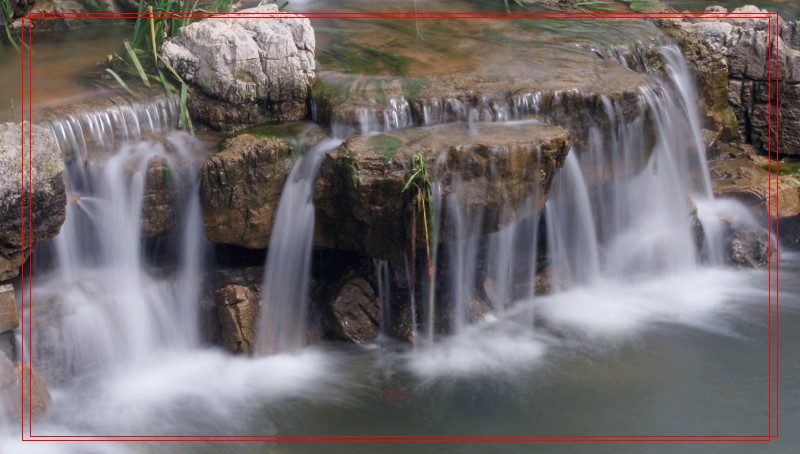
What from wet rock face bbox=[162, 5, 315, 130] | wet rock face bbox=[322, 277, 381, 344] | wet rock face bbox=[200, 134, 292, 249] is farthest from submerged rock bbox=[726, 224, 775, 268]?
wet rock face bbox=[200, 134, 292, 249]

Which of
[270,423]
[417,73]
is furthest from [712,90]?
[270,423]

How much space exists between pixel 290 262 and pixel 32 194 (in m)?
1.76

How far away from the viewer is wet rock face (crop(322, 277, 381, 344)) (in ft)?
22.4

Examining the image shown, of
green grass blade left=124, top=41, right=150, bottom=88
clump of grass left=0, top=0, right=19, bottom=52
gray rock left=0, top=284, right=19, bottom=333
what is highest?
clump of grass left=0, top=0, right=19, bottom=52

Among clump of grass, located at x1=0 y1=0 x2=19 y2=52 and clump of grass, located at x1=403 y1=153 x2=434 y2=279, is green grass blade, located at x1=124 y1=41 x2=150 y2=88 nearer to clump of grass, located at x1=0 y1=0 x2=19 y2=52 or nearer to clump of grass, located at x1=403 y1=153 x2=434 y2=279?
clump of grass, located at x1=0 y1=0 x2=19 y2=52

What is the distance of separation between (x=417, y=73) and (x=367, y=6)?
7.31 ft

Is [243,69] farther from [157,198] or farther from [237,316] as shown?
[237,316]

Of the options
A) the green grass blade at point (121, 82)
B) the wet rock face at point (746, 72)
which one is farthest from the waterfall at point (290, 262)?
the wet rock face at point (746, 72)

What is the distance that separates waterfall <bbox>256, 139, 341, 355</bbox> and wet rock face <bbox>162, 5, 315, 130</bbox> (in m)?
0.61

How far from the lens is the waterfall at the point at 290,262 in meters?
6.68

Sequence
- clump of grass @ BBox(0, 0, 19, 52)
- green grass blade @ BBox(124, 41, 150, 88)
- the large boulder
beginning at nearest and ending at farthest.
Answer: green grass blade @ BBox(124, 41, 150, 88), the large boulder, clump of grass @ BBox(0, 0, 19, 52)

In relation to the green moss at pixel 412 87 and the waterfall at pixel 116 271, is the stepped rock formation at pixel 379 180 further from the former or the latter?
the green moss at pixel 412 87

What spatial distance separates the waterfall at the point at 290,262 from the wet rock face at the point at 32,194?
4.69ft

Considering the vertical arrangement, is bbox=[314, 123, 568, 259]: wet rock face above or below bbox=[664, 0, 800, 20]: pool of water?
below
